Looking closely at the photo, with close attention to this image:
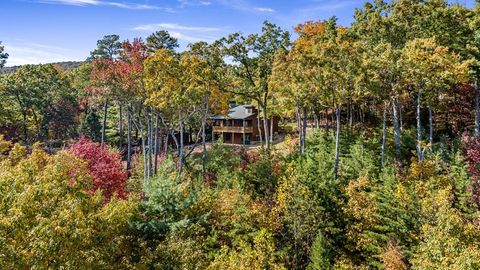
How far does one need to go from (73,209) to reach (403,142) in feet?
102

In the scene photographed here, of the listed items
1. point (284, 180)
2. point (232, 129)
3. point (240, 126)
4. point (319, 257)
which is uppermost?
point (240, 126)

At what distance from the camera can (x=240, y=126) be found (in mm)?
62094

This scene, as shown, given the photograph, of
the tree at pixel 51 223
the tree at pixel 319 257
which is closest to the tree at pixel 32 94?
the tree at pixel 51 223

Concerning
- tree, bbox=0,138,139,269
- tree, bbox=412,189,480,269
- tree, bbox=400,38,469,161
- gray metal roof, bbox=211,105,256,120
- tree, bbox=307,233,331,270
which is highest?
tree, bbox=400,38,469,161

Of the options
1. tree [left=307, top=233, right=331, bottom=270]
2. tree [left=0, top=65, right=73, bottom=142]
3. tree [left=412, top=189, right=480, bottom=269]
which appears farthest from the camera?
tree [left=0, top=65, right=73, bottom=142]

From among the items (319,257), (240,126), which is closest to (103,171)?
(319,257)

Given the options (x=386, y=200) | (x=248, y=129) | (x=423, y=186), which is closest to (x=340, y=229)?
(x=386, y=200)

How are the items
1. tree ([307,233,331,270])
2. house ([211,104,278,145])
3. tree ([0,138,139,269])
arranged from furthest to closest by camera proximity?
house ([211,104,278,145]), tree ([307,233,331,270]), tree ([0,138,139,269])

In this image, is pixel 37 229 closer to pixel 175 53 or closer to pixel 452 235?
pixel 452 235

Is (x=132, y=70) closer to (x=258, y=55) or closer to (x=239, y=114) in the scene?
(x=258, y=55)

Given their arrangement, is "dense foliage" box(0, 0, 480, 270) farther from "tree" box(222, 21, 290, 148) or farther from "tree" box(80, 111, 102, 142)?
"tree" box(80, 111, 102, 142)

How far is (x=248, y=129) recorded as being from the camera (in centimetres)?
6109

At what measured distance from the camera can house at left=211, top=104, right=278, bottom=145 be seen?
61188 mm

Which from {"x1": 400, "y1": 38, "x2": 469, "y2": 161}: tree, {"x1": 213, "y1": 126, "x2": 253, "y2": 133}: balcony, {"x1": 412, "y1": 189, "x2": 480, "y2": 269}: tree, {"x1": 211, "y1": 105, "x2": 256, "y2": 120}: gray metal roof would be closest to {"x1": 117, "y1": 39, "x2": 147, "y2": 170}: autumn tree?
{"x1": 400, "y1": 38, "x2": 469, "y2": 161}: tree
